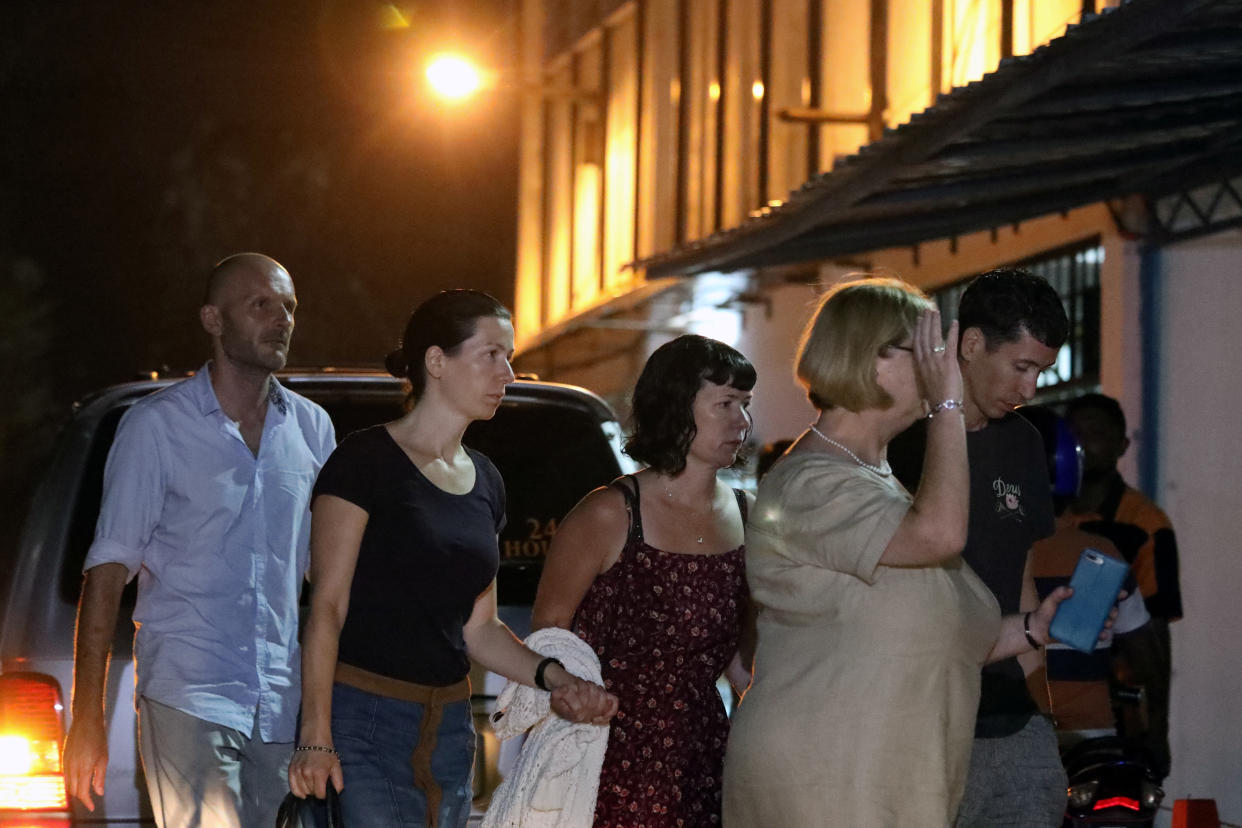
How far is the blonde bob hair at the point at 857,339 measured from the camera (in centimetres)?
427

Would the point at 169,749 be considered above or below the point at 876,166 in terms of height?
below

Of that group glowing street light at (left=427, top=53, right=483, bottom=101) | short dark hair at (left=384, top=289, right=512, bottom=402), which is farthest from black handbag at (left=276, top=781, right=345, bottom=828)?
glowing street light at (left=427, top=53, right=483, bottom=101)

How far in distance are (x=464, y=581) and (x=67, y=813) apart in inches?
55.3

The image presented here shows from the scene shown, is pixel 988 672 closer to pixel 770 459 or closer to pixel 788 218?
pixel 770 459

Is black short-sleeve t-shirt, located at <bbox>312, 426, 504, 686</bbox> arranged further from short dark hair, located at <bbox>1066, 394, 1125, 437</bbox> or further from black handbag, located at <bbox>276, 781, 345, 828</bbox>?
short dark hair, located at <bbox>1066, 394, 1125, 437</bbox>

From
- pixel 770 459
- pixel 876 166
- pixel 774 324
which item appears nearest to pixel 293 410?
pixel 770 459

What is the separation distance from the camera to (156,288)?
34.7m

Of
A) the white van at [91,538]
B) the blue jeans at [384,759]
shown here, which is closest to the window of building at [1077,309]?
the white van at [91,538]

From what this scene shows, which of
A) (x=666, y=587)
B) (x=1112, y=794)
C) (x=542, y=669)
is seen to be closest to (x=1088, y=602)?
(x=666, y=587)

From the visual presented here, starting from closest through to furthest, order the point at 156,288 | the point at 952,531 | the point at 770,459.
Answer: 1. the point at 952,531
2. the point at 770,459
3. the point at 156,288

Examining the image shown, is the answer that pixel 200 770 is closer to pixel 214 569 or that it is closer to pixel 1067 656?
pixel 214 569

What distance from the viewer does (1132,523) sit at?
292 inches

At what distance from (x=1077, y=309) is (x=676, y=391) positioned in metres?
8.29

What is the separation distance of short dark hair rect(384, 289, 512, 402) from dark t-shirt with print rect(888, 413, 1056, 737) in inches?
46.9
